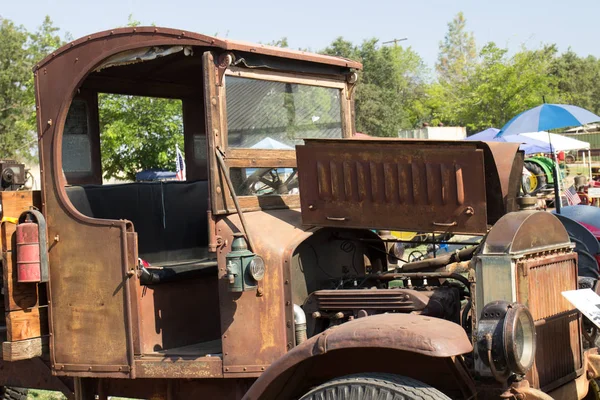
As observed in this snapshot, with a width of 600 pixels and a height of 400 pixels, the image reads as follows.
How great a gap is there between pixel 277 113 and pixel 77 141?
5.72 feet

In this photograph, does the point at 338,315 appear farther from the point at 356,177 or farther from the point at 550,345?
the point at 550,345

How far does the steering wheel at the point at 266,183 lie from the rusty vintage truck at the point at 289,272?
0.04ft

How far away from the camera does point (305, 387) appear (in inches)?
161

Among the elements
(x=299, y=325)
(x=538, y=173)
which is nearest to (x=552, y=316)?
(x=299, y=325)

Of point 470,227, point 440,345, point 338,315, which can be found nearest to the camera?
point 440,345

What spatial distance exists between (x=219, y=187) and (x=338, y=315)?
946mm

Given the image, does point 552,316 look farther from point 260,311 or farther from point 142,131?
point 142,131

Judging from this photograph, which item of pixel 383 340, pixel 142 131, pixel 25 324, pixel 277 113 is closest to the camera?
pixel 383 340

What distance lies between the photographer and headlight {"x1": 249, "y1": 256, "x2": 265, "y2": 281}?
4111 millimetres

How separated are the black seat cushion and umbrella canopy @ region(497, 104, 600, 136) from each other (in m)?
8.81

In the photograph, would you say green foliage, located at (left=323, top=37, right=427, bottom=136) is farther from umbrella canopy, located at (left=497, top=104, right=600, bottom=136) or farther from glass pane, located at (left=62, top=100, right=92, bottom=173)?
glass pane, located at (left=62, top=100, right=92, bottom=173)

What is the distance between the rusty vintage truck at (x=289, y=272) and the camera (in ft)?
12.3

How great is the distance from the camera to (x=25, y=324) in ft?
15.6

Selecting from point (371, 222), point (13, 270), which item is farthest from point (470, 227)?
point (13, 270)
